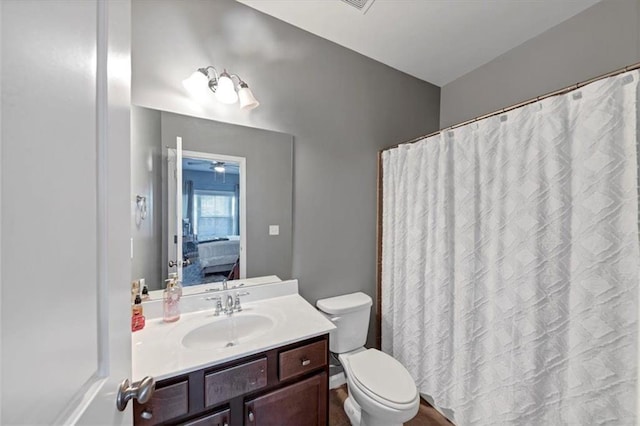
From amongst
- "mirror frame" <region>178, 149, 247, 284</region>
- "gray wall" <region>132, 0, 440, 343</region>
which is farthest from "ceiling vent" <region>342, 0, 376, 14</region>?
"mirror frame" <region>178, 149, 247, 284</region>

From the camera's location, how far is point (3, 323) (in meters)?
0.30

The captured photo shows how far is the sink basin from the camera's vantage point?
1.23 m

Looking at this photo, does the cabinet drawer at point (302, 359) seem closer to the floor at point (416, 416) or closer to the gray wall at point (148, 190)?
the floor at point (416, 416)


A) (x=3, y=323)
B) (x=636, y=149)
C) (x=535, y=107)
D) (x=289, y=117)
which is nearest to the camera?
(x=3, y=323)

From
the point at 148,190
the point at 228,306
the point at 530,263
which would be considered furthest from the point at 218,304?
the point at 530,263

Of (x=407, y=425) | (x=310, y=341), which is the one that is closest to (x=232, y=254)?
(x=310, y=341)

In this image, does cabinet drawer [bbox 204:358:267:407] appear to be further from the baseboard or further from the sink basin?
the baseboard

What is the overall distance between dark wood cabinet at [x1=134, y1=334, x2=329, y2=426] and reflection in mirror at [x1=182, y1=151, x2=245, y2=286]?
1.97 ft

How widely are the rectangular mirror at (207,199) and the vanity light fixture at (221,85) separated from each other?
0.51 ft

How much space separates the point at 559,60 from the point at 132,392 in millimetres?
2674

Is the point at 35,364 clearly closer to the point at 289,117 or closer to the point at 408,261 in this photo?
the point at 289,117

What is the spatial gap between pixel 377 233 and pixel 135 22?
2.00 meters

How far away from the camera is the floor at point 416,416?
158 centimetres

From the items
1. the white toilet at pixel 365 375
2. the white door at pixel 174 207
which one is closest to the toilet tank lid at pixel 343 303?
the white toilet at pixel 365 375
